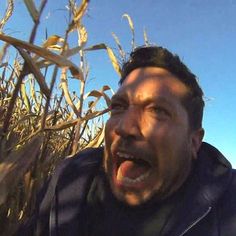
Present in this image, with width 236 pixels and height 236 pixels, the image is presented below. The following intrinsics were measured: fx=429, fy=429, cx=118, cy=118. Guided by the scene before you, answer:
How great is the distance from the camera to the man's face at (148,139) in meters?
1.28

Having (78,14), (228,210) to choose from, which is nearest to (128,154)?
(228,210)

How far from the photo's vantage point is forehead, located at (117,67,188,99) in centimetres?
141

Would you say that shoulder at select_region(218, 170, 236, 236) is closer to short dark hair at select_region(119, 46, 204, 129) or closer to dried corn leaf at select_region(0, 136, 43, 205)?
short dark hair at select_region(119, 46, 204, 129)

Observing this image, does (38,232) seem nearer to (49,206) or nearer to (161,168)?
(49,206)

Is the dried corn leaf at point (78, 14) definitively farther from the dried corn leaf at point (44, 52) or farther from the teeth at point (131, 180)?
the teeth at point (131, 180)

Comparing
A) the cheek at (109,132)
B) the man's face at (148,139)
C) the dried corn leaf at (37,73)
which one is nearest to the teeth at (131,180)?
the man's face at (148,139)

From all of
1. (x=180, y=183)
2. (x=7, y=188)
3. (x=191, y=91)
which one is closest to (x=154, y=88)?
(x=191, y=91)

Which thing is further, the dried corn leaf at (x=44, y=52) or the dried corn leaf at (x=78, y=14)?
the dried corn leaf at (x=78, y=14)

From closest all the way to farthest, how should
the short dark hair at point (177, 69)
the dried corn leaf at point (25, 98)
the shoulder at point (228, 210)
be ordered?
the shoulder at point (228, 210), the short dark hair at point (177, 69), the dried corn leaf at point (25, 98)

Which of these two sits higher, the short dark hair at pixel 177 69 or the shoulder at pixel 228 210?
the short dark hair at pixel 177 69

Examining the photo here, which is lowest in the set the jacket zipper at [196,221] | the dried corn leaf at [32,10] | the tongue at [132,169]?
the jacket zipper at [196,221]

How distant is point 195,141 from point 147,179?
324 millimetres

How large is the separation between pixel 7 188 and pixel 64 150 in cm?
101

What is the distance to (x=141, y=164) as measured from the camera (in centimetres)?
130
